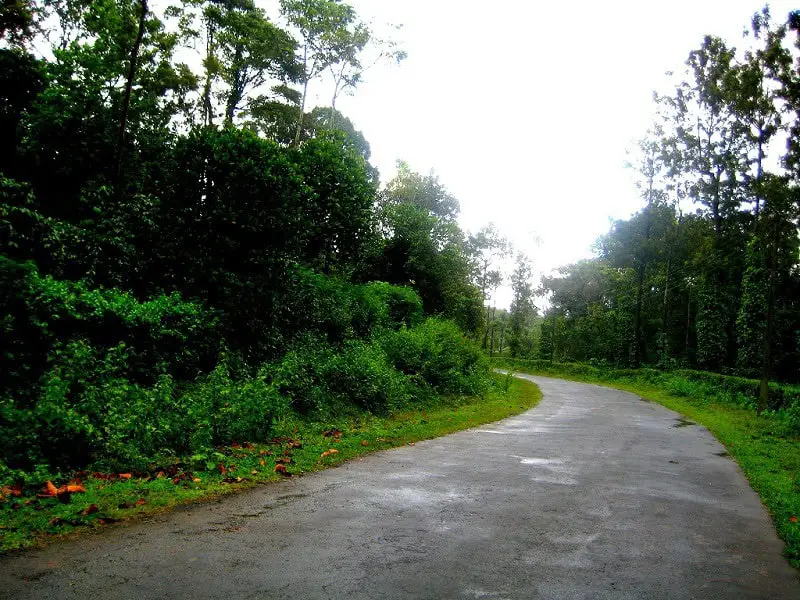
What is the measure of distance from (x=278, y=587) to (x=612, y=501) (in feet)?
15.5

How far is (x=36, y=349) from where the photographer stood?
830 centimetres

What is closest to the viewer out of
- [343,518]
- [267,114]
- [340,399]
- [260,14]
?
[343,518]

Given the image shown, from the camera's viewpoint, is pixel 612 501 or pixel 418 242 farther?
pixel 418 242

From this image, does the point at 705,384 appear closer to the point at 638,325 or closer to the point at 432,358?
the point at 638,325

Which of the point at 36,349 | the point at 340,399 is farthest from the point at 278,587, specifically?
the point at 340,399

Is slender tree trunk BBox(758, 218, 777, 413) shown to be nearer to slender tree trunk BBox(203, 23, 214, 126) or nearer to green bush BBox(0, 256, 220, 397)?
green bush BBox(0, 256, 220, 397)

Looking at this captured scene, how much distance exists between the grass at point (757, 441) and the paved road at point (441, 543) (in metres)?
0.26

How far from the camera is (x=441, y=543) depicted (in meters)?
4.83

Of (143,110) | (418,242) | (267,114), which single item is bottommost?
(418,242)

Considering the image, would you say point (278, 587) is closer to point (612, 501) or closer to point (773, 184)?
point (612, 501)

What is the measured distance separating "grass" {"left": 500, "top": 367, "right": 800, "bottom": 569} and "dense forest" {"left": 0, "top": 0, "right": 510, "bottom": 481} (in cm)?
758

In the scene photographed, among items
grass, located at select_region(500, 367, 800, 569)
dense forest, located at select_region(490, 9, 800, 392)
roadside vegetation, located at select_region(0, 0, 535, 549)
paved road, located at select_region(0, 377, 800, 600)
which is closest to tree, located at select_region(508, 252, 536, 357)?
dense forest, located at select_region(490, 9, 800, 392)

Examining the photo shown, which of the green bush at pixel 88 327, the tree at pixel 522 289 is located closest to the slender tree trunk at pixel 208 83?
the green bush at pixel 88 327

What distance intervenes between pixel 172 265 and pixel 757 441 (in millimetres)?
15687
